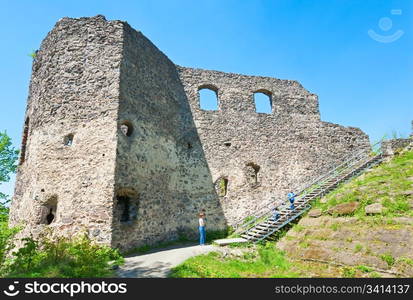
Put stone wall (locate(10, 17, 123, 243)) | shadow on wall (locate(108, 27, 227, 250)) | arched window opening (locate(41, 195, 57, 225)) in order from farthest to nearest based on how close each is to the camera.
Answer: shadow on wall (locate(108, 27, 227, 250)) → arched window opening (locate(41, 195, 57, 225)) → stone wall (locate(10, 17, 123, 243))

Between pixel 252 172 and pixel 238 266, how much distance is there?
8298 mm

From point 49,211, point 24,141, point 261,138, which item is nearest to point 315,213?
point 261,138

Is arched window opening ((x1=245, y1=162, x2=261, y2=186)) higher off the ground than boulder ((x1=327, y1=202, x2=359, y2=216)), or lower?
higher

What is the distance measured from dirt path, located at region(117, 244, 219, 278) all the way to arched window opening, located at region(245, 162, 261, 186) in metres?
5.78

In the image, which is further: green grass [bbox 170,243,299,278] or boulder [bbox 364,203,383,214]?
boulder [bbox 364,203,383,214]

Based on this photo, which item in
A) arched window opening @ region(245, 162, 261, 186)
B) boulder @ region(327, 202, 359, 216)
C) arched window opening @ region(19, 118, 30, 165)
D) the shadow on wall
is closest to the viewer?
boulder @ region(327, 202, 359, 216)

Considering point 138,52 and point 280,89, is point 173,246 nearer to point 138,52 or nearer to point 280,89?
point 138,52

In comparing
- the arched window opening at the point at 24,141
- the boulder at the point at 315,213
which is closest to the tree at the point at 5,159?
the arched window opening at the point at 24,141

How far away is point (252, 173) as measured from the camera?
15898 millimetres

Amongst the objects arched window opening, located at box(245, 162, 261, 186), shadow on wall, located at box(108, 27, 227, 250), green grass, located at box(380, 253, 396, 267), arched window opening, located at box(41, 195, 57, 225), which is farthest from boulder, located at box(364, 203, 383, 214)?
arched window opening, located at box(41, 195, 57, 225)

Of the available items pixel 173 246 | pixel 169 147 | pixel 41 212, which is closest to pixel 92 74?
pixel 169 147

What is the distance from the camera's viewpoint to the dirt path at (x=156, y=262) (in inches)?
285

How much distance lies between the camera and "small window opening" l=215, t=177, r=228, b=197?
14.8 m

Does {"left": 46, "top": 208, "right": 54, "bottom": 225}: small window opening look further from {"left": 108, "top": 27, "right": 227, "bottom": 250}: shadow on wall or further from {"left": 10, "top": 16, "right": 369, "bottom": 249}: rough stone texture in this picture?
{"left": 108, "top": 27, "right": 227, "bottom": 250}: shadow on wall
